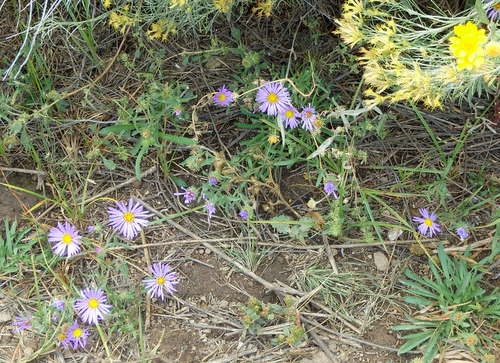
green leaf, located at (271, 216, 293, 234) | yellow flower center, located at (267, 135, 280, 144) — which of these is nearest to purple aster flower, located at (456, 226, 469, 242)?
green leaf, located at (271, 216, 293, 234)

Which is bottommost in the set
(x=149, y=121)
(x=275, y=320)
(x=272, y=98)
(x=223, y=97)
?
(x=275, y=320)

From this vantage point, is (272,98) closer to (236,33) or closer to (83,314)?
(236,33)

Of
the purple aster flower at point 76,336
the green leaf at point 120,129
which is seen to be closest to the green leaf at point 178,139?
the green leaf at point 120,129

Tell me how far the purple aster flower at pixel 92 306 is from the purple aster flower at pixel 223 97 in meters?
0.75

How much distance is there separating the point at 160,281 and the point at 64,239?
36 centimetres

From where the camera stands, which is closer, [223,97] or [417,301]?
[417,301]

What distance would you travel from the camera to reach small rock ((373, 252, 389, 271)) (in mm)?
1896

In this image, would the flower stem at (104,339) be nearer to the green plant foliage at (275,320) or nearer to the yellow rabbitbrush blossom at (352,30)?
the green plant foliage at (275,320)

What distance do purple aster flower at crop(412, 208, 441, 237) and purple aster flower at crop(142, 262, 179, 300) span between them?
85 cm

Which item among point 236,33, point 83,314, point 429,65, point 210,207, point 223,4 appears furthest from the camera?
point 236,33

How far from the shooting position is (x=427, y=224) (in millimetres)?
1886

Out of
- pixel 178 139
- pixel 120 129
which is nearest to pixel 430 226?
pixel 178 139

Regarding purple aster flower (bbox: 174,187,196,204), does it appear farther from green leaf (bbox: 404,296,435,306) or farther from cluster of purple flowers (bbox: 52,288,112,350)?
green leaf (bbox: 404,296,435,306)

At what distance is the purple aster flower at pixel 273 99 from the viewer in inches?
73.9
